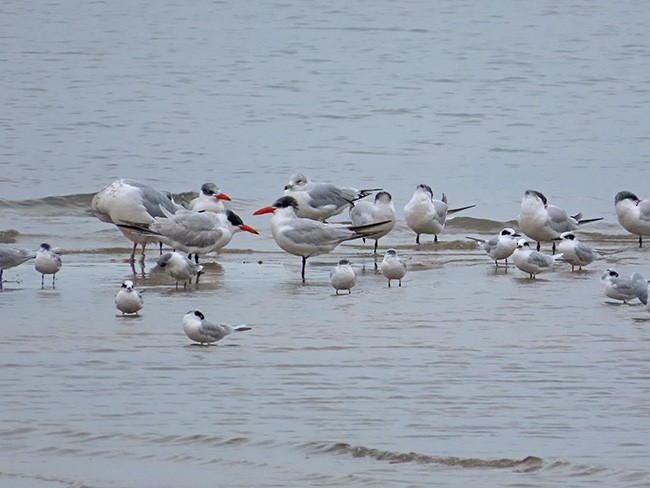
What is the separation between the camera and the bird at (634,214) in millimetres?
13523

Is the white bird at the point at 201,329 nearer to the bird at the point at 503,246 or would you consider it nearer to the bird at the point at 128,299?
the bird at the point at 128,299

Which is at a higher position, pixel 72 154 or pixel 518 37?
pixel 518 37

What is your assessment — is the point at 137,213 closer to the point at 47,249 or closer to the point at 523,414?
the point at 47,249

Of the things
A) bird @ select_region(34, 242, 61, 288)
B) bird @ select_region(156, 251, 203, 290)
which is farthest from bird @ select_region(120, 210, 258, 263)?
bird @ select_region(34, 242, 61, 288)

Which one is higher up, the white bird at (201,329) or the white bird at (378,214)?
the white bird at (378,214)

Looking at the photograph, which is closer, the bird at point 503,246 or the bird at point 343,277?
the bird at point 343,277

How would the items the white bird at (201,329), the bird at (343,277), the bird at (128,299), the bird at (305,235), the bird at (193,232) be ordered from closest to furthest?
the white bird at (201,329)
the bird at (128,299)
the bird at (343,277)
the bird at (305,235)
the bird at (193,232)

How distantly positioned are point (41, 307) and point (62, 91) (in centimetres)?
1635

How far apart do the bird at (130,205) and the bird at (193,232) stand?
48cm

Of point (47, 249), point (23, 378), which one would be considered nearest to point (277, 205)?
point (47, 249)

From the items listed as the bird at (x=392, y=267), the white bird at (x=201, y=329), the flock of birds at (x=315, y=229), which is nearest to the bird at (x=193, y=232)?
the flock of birds at (x=315, y=229)

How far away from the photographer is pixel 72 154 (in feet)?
64.7

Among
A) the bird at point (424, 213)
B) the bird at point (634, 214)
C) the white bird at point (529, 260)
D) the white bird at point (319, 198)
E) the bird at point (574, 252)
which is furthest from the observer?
the white bird at point (319, 198)

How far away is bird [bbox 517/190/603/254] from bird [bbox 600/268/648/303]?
3301mm
